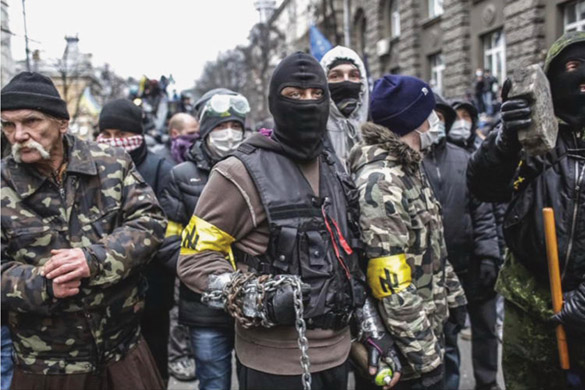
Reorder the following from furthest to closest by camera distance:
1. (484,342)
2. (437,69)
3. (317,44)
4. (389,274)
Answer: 1. (437,69)
2. (317,44)
3. (484,342)
4. (389,274)

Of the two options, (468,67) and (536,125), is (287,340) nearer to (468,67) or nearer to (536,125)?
(536,125)

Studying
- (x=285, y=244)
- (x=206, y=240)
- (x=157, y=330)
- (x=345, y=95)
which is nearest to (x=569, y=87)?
(x=345, y=95)

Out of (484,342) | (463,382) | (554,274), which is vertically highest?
(554,274)

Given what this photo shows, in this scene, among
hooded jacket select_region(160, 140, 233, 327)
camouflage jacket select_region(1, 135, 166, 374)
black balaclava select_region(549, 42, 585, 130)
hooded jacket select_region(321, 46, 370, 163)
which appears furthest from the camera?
hooded jacket select_region(321, 46, 370, 163)

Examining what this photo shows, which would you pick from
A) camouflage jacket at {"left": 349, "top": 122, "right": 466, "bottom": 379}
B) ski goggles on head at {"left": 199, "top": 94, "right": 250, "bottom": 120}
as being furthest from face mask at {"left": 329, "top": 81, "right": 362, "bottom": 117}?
camouflage jacket at {"left": 349, "top": 122, "right": 466, "bottom": 379}

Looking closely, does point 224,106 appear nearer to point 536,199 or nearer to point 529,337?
point 536,199

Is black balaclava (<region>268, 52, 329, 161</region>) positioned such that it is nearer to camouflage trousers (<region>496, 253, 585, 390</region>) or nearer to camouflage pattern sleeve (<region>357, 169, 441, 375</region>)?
camouflage pattern sleeve (<region>357, 169, 441, 375</region>)

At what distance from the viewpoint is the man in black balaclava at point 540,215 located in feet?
8.20

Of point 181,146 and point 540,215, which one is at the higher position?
point 181,146

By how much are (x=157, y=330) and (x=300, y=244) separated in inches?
85.7

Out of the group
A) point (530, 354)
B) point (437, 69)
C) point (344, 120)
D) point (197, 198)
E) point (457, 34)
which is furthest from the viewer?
point (437, 69)

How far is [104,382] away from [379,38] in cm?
2133

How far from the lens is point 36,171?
254 cm

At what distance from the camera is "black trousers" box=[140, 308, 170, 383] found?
3922 millimetres
